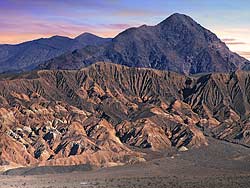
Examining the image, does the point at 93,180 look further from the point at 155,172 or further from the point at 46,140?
the point at 46,140

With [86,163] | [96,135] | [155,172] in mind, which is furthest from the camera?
[96,135]

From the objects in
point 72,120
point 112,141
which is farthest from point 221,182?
point 72,120

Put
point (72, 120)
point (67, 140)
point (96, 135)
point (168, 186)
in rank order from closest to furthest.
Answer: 1. point (168, 186)
2. point (67, 140)
3. point (96, 135)
4. point (72, 120)

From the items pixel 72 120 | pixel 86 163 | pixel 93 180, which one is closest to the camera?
pixel 93 180

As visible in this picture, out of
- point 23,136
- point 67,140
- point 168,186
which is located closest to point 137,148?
point 67,140

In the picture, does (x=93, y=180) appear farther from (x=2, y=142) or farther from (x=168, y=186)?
(x=2, y=142)

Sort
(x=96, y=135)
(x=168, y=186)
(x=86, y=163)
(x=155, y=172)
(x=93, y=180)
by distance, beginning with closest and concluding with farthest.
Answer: (x=168, y=186) < (x=93, y=180) < (x=155, y=172) < (x=86, y=163) < (x=96, y=135)

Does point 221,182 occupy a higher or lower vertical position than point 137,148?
higher

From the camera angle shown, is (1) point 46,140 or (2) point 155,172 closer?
(2) point 155,172

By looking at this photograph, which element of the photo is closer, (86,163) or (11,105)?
(86,163)
